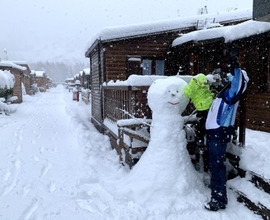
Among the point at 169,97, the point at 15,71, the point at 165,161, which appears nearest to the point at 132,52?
the point at 169,97

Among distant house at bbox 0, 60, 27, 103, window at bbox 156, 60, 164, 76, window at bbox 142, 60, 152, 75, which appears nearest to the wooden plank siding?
window at bbox 142, 60, 152, 75

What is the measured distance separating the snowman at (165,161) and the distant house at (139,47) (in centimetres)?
401

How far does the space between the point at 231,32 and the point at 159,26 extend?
277cm

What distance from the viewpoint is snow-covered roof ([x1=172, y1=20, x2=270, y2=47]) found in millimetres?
6164

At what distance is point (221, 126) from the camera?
3047 mm

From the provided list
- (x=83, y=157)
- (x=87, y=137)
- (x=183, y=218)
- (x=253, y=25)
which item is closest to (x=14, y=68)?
(x=87, y=137)

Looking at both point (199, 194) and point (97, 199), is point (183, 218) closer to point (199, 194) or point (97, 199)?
point (199, 194)

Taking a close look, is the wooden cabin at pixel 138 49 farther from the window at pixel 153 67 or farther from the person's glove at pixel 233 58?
the person's glove at pixel 233 58

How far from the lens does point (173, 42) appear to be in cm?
890

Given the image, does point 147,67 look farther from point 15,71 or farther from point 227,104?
point 15,71

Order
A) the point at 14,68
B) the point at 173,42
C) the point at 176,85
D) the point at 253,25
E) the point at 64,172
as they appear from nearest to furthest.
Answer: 1. the point at 176,85
2. the point at 64,172
3. the point at 253,25
4. the point at 173,42
5. the point at 14,68

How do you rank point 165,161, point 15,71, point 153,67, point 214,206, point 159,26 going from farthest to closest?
point 15,71 < point 153,67 < point 159,26 < point 165,161 < point 214,206

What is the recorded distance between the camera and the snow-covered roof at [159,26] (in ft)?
25.0

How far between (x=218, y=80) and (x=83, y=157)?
3.50 m
